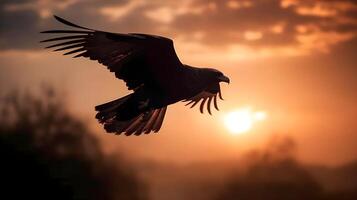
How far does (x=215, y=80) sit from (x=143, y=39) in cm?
178

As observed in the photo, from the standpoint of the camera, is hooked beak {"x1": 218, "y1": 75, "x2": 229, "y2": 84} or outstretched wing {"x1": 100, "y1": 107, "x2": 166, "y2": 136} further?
outstretched wing {"x1": 100, "y1": 107, "x2": 166, "y2": 136}

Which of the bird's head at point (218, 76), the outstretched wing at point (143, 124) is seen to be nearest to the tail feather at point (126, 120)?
the outstretched wing at point (143, 124)

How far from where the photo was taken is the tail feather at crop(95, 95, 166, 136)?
41.7 feet

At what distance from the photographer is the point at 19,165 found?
1852 cm

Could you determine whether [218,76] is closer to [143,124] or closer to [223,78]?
[223,78]

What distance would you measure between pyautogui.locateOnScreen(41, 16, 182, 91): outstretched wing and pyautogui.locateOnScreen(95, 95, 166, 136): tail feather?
0.47 metres

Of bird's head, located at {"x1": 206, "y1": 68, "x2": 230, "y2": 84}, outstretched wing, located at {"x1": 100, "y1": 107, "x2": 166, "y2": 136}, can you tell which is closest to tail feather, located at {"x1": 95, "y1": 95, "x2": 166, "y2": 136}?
outstretched wing, located at {"x1": 100, "y1": 107, "x2": 166, "y2": 136}

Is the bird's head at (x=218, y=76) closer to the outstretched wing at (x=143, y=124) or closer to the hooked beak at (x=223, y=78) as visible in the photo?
the hooked beak at (x=223, y=78)

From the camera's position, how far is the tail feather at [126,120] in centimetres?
1270

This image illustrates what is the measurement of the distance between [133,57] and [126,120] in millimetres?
1348

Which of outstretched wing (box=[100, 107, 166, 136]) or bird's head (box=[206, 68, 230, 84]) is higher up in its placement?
bird's head (box=[206, 68, 230, 84])

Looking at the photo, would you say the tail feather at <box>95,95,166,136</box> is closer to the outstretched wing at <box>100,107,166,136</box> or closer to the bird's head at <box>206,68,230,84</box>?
the outstretched wing at <box>100,107,166,136</box>

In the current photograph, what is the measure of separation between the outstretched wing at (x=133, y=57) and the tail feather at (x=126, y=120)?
468mm

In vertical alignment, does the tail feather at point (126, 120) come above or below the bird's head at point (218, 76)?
below
